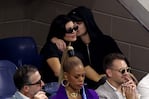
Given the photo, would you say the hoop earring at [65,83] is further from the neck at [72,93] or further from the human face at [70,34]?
the human face at [70,34]

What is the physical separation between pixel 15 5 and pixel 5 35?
36 centimetres

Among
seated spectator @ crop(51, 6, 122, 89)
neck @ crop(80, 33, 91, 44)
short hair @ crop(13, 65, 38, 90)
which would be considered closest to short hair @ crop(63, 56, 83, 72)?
short hair @ crop(13, 65, 38, 90)

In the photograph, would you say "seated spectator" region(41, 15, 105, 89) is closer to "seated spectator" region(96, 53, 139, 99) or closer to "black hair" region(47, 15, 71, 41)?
"black hair" region(47, 15, 71, 41)

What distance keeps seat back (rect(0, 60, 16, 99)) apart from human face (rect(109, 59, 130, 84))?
806mm

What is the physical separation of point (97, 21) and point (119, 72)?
5.61 feet

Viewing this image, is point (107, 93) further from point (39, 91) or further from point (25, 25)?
point (25, 25)

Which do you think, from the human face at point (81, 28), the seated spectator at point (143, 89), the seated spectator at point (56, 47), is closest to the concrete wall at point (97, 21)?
the human face at point (81, 28)

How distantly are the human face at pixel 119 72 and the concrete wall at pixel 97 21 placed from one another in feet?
4.19

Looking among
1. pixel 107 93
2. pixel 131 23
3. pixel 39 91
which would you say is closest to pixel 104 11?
pixel 131 23

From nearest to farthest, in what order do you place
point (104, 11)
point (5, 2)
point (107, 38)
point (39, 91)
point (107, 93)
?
point (39, 91) < point (107, 93) < point (107, 38) < point (104, 11) < point (5, 2)

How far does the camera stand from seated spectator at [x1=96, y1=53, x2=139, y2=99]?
3459 mm

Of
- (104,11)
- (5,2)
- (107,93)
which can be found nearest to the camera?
(107,93)

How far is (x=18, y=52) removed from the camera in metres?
4.41

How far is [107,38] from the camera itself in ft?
15.2
